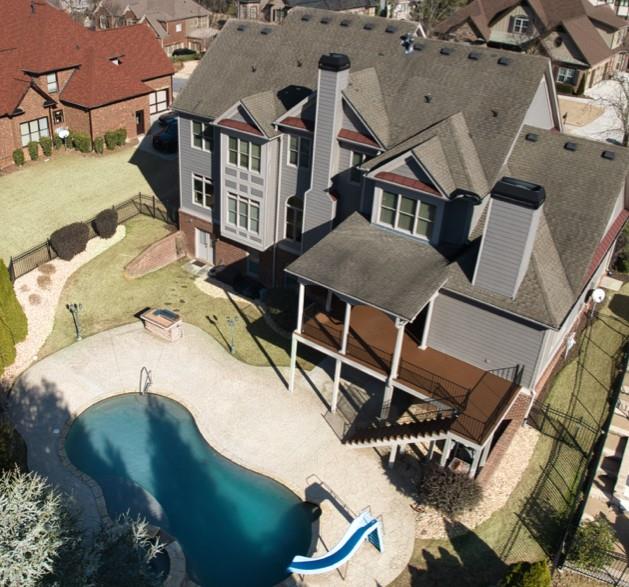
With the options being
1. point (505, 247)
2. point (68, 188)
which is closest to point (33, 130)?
point (68, 188)

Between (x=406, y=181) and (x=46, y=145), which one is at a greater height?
(x=406, y=181)

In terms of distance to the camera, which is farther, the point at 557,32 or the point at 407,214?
the point at 557,32

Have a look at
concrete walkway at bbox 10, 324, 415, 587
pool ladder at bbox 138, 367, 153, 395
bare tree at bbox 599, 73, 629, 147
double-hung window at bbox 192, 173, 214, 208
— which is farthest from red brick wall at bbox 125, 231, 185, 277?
bare tree at bbox 599, 73, 629, 147

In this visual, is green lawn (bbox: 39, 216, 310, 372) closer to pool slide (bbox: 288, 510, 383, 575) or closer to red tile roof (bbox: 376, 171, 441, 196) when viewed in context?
red tile roof (bbox: 376, 171, 441, 196)

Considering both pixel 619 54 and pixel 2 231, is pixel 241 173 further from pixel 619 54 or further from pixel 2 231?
pixel 619 54

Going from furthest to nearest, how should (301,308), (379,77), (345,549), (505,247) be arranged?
(379,77) < (301,308) < (505,247) < (345,549)

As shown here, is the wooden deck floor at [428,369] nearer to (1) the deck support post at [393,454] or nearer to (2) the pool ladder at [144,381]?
(1) the deck support post at [393,454]

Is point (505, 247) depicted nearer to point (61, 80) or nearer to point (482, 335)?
point (482, 335)
